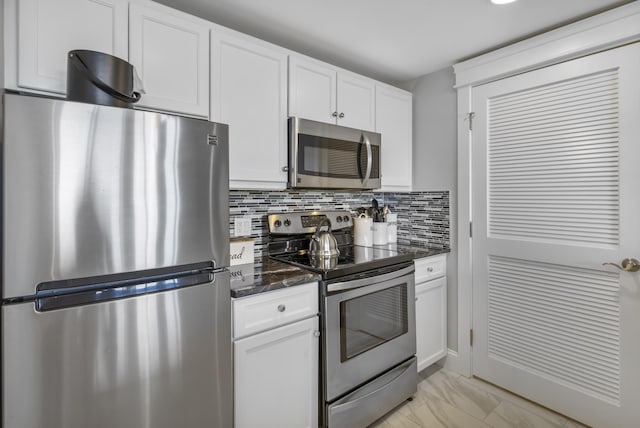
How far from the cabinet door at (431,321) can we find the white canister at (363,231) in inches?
18.9

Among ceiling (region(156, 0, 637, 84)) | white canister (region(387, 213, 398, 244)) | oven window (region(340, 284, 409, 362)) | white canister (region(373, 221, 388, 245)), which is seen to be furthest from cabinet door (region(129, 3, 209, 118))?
white canister (region(387, 213, 398, 244))

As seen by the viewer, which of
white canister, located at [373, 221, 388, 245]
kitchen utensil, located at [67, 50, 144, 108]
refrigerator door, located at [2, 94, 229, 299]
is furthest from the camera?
white canister, located at [373, 221, 388, 245]

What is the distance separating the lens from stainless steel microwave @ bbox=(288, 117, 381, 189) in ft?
6.16

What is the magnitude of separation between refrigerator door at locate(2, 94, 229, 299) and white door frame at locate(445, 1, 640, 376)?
1817mm

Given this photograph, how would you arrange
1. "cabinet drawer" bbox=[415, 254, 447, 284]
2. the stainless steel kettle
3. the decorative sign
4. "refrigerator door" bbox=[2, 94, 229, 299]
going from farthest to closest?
1. "cabinet drawer" bbox=[415, 254, 447, 284]
2. the stainless steel kettle
3. the decorative sign
4. "refrigerator door" bbox=[2, 94, 229, 299]

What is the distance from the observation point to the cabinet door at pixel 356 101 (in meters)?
2.13

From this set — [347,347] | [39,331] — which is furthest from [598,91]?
[39,331]

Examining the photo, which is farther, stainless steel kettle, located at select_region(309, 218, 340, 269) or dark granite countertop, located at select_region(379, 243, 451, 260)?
dark granite countertop, located at select_region(379, 243, 451, 260)

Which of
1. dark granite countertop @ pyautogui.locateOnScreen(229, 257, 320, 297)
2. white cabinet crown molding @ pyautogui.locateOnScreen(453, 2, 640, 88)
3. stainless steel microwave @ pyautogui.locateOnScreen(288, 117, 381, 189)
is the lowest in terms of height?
dark granite countertop @ pyautogui.locateOnScreen(229, 257, 320, 297)

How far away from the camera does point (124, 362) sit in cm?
103

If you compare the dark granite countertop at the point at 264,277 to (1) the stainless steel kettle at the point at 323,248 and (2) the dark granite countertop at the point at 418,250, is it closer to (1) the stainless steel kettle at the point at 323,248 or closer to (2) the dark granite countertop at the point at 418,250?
(1) the stainless steel kettle at the point at 323,248

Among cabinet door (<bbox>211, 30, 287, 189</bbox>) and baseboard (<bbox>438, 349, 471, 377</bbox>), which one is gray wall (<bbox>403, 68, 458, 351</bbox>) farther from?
cabinet door (<bbox>211, 30, 287, 189</bbox>)

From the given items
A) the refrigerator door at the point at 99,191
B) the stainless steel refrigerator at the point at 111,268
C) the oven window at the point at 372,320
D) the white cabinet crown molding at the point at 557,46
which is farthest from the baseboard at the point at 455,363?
the refrigerator door at the point at 99,191

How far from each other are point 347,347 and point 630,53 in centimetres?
208
